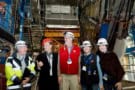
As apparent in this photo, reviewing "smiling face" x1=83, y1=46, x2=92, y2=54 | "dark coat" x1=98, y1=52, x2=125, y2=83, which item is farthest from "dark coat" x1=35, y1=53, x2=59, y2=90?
"dark coat" x1=98, y1=52, x2=125, y2=83

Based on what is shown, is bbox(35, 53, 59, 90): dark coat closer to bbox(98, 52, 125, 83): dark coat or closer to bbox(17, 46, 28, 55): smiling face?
bbox(17, 46, 28, 55): smiling face

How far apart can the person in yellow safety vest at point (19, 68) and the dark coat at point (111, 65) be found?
137 centimetres

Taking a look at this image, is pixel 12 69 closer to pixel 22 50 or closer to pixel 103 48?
pixel 22 50

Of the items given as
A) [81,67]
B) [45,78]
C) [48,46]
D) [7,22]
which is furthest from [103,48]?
[7,22]

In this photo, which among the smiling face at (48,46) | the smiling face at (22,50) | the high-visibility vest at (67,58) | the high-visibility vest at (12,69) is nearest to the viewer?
the high-visibility vest at (12,69)

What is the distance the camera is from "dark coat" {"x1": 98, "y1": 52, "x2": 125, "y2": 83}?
21.0 ft

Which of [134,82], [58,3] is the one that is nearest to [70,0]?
[58,3]

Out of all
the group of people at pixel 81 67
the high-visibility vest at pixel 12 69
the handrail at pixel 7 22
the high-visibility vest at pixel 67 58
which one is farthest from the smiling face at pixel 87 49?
the handrail at pixel 7 22

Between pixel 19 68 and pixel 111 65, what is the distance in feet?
5.82

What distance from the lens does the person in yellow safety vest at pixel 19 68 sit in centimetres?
573

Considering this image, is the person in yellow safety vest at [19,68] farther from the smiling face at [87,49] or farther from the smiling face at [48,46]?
the smiling face at [87,49]

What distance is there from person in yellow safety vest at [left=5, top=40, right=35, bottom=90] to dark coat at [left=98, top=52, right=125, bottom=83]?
4.49ft

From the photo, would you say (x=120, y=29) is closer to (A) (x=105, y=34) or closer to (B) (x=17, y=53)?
(A) (x=105, y=34)

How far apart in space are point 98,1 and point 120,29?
419 centimetres
